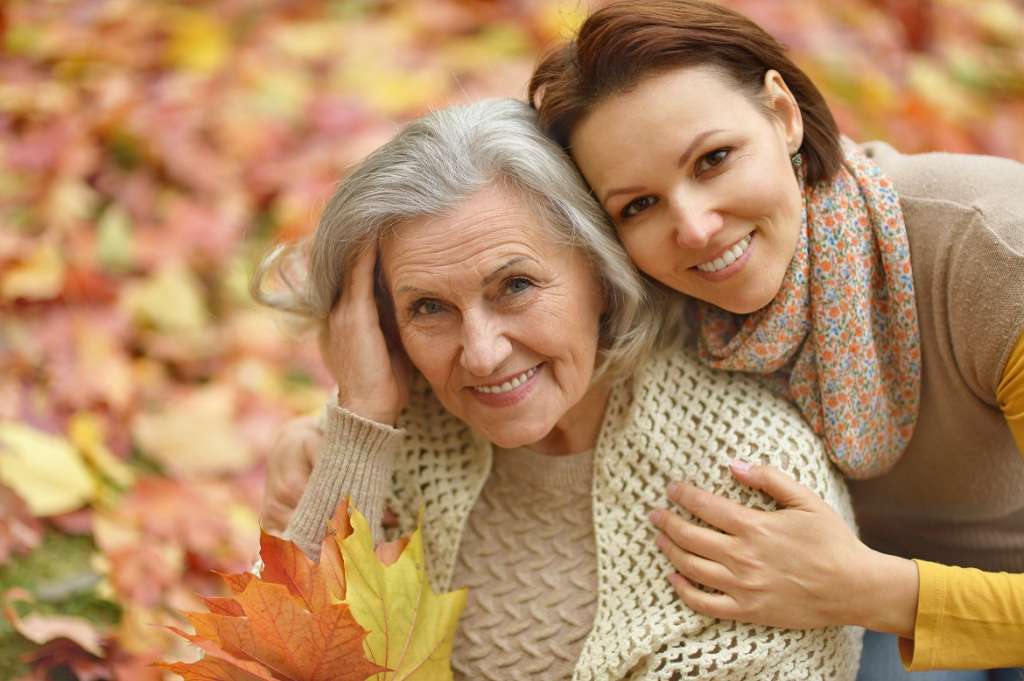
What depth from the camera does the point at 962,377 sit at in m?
1.84

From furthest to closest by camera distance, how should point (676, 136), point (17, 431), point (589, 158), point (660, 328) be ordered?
point (17, 431)
point (660, 328)
point (589, 158)
point (676, 136)

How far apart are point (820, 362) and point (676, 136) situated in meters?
0.46

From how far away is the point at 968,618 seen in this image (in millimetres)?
1744

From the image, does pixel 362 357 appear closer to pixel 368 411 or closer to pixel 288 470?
pixel 368 411

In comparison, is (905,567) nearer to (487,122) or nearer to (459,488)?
(459,488)

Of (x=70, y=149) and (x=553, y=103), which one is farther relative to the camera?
(x=70, y=149)

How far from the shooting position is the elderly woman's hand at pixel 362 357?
6.33ft

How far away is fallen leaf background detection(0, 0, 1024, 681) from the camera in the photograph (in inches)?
93.9

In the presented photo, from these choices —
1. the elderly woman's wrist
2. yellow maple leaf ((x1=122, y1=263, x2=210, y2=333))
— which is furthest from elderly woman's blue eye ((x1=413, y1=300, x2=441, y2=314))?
yellow maple leaf ((x1=122, y1=263, x2=210, y2=333))

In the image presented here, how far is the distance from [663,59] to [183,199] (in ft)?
7.12

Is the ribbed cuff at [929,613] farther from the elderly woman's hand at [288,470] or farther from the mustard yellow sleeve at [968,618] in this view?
the elderly woman's hand at [288,470]

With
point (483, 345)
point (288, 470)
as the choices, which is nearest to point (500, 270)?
point (483, 345)

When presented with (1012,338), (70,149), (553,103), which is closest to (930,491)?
(1012,338)

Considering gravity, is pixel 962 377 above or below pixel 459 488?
above
